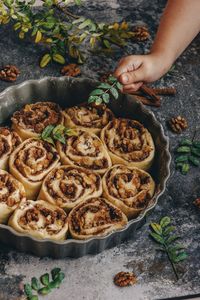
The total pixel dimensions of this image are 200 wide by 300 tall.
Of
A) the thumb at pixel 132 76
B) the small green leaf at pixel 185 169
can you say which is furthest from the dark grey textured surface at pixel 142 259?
the thumb at pixel 132 76

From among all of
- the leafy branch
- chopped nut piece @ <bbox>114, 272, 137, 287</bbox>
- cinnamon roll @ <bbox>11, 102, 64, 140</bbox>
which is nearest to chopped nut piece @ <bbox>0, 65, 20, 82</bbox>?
the leafy branch

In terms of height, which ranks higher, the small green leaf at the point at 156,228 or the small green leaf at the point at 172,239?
the small green leaf at the point at 156,228

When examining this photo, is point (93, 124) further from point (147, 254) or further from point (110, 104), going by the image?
point (147, 254)

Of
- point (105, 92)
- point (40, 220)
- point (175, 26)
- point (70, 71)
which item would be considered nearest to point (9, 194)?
point (40, 220)

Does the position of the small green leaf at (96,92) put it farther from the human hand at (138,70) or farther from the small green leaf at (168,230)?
the small green leaf at (168,230)

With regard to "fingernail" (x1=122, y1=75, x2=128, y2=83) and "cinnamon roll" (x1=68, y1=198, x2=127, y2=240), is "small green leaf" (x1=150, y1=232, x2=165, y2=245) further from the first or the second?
"fingernail" (x1=122, y1=75, x2=128, y2=83)

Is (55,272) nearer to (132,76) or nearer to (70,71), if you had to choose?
(132,76)

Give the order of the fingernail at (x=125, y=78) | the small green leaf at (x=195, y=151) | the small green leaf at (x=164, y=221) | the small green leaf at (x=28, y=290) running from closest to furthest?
the small green leaf at (x=28, y=290) < the small green leaf at (x=164, y=221) < the fingernail at (x=125, y=78) < the small green leaf at (x=195, y=151)
